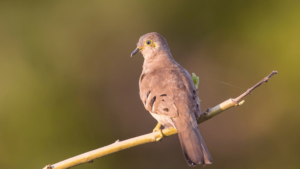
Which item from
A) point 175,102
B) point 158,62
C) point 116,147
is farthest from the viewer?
point 158,62

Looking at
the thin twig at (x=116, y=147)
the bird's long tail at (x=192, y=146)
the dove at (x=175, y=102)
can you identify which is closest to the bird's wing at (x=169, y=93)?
the dove at (x=175, y=102)

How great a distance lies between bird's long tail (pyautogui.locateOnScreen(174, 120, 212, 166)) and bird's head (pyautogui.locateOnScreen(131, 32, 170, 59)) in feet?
2.68

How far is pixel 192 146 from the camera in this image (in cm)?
152

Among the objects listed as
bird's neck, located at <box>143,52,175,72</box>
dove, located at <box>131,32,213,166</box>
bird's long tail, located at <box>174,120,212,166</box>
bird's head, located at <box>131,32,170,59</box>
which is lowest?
bird's long tail, located at <box>174,120,212,166</box>

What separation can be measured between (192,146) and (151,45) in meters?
1.08

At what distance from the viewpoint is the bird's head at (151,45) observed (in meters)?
2.31

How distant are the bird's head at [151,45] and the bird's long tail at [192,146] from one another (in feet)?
2.68

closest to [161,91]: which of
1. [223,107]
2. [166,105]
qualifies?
[166,105]

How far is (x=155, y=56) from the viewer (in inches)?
93.6

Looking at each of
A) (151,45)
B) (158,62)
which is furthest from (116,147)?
(151,45)

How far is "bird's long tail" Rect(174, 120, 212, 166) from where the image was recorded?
→ 1.43 metres

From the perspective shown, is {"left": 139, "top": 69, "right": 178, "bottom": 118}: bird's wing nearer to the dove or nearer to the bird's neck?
the dove

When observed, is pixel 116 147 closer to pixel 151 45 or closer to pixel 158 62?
pixel 158 62

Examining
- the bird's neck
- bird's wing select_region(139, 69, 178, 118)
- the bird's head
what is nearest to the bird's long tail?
bird's wing select_region(139, 69, 178, 118)
